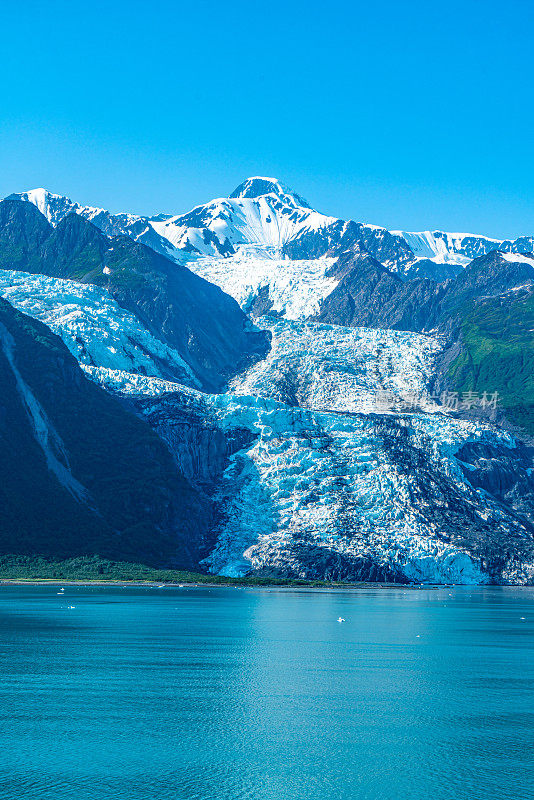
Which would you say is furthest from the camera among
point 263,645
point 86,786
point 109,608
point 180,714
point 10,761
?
point 109,608

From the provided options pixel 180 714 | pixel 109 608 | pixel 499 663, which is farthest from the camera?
pixel 109 608

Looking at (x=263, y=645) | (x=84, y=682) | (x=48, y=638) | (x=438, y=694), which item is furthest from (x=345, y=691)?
(x=48, y=638)

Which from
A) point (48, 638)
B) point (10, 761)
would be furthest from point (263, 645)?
point (10, 761)

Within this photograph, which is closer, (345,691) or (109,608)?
(345,691)

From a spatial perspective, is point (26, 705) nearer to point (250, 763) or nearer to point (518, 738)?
point (250, 763)

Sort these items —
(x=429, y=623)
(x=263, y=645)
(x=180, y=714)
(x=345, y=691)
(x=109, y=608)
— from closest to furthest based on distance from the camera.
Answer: (x=180, y=714) < (x=345, y=691) < (x=263, y=645) < (x=429, y=623) < (x=109, y=608)

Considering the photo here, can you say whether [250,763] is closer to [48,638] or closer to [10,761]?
[10,761]

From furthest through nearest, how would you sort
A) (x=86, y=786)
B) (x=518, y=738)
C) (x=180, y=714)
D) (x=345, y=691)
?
1. (x=345, y=691)
2. (x=180, y=714)
3. (x=518, y=738)
4. (x=86, y=786)
